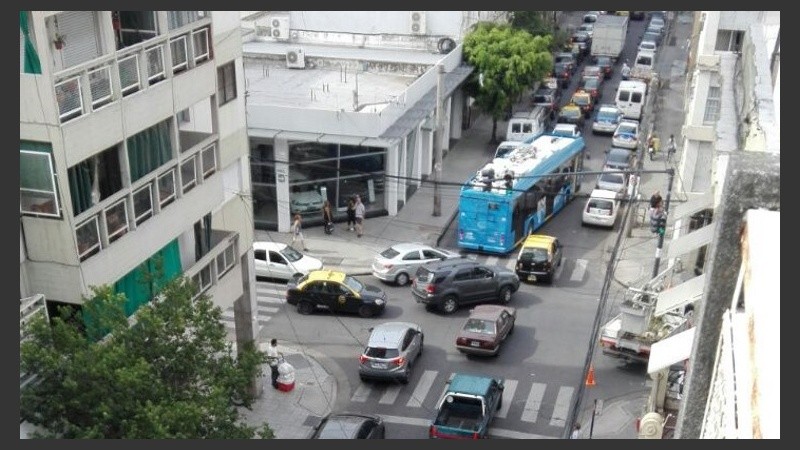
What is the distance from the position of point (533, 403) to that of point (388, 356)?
3.99 m

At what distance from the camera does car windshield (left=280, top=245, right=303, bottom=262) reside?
1184 inches

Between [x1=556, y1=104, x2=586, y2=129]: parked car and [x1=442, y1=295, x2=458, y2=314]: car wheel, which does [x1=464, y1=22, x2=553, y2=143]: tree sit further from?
[x1=442, y1=295, x2=458, y2=314]: car wheel

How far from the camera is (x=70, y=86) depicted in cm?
1462

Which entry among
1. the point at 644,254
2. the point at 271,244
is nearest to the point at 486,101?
the point at 644,254

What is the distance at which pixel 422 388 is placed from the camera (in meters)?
23.8

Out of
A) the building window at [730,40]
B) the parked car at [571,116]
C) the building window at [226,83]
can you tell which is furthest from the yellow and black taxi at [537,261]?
the parked car at [571,116]

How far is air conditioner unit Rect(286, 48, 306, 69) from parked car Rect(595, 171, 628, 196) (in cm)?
1434

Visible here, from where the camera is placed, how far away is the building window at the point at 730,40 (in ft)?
104

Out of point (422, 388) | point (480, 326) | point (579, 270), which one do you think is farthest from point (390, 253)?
point (422, 388)

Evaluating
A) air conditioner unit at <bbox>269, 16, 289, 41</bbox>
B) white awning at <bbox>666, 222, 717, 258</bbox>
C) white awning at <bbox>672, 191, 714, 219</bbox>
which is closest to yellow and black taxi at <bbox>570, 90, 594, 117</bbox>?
air conditioner unit at <bbox>269, 16, 289, 41</bbox>

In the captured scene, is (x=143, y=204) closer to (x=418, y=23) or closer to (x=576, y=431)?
(x=576, y=431)

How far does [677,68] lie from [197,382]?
5115 cm

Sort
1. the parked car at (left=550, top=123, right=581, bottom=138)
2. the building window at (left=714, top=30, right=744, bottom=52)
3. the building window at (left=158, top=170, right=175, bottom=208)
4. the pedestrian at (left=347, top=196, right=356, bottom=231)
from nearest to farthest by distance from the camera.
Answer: the building window at (left=158, top=170, right=175, bottom=208) → the building window at (left=714, top=30, right=744, bottom=52) → the pedestrian at (left=347, top=196, right=356, bottom=231) → the parked car at (left=550, top=123, right=581, bottom=138)

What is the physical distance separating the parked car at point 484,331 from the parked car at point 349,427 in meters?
4.84
